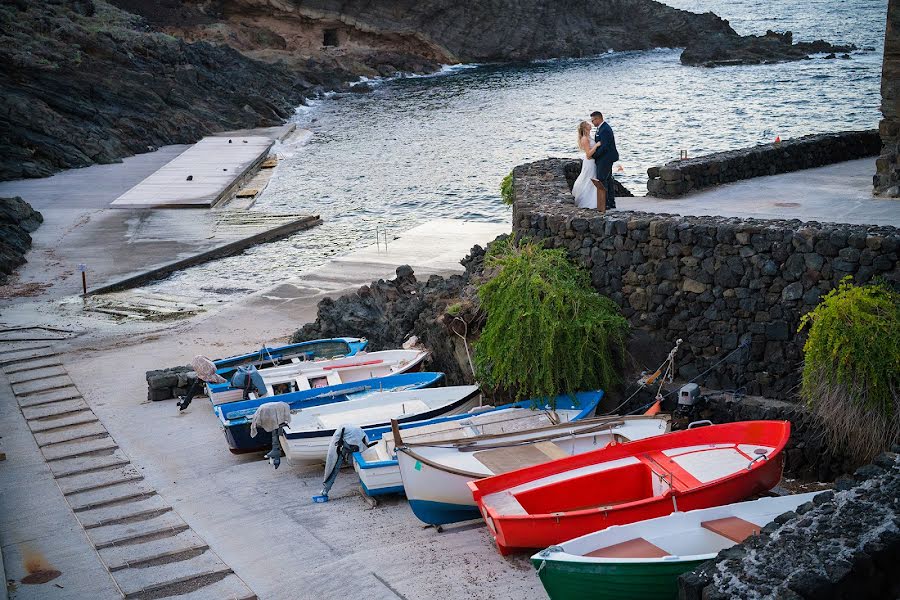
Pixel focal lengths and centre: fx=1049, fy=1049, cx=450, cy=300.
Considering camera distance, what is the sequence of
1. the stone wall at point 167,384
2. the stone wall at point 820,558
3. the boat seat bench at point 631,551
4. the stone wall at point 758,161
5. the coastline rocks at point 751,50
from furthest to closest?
the coastline rocks at point 751,50 → the stone wall at point 758,161 → the stone wall at point 167,384 → the boat seat bench at point 631,551 → the stone wall at point 820,558

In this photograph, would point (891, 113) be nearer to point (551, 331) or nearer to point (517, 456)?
point (551, 331)

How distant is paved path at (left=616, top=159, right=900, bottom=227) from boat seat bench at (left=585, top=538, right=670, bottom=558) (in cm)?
765

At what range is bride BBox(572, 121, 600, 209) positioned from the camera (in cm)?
1783

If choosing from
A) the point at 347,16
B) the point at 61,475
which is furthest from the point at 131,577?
the point at 347,16

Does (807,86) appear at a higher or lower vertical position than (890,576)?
higher

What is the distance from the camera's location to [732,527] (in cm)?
1109

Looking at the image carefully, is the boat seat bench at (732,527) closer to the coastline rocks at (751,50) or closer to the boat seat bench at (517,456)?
the boat seat bench at (517,456)

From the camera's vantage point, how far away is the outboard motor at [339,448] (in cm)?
1427

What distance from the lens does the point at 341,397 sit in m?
17.9

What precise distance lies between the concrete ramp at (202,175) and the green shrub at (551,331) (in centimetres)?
2399

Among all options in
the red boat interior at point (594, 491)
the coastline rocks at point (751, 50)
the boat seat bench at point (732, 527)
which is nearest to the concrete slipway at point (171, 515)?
the red boat interior at point (594, 491)

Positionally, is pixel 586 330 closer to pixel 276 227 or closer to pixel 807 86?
pixel 276 227

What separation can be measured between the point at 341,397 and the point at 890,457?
9.69 m

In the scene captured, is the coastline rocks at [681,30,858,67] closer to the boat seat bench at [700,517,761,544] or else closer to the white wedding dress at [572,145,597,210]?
the white wedding dress at [572,145,597,210]
